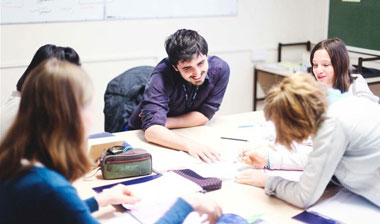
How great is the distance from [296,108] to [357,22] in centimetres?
287

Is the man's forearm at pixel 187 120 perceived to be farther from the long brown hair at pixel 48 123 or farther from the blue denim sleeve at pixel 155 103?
the long brown hair at pixel 48 123

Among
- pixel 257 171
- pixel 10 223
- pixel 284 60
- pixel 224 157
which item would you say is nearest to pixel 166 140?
pixel 224 157

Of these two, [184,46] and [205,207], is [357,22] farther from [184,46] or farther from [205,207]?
[205,207]

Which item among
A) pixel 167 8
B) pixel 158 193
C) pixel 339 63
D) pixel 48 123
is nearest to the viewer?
pixel 48 123

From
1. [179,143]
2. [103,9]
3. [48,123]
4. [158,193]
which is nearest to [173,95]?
[179,143]

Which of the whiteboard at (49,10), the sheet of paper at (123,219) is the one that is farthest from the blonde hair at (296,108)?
the whiteboard at (49,10)

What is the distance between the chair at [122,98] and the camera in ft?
8.34

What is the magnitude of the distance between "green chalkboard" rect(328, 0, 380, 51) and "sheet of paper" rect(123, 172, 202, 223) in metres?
2.72

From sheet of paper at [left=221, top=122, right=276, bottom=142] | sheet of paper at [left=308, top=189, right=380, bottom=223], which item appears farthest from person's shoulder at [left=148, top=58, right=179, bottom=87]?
sheet of paper at [left=308, top=189, right=380, bottom=223]

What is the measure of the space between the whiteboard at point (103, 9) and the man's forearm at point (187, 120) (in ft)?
4.81

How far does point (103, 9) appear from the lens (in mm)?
3377

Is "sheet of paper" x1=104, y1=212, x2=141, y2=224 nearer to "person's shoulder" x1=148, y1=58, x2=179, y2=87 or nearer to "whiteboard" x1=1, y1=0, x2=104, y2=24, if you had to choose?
"person's shoulder" x1=148, y1=58, x2=179, y2=87

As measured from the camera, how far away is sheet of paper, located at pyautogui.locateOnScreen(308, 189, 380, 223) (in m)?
1.34

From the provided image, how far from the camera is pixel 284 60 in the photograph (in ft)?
14.1
